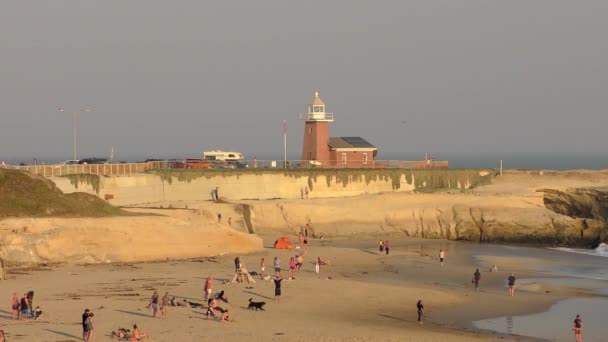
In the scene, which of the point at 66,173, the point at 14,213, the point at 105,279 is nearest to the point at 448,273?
the point at 105,279

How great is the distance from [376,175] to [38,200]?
33.3 m

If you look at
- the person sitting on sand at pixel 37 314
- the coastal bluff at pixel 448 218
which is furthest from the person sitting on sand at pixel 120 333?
the coastal bluff at pixel 448 218

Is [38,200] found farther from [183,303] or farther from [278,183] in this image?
[278,183]

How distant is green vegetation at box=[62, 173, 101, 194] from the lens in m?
56.9

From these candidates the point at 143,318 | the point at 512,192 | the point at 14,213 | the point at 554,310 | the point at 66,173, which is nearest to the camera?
the point at 143,318

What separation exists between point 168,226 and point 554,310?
18029mm

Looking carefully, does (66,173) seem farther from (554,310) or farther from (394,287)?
(554,310)

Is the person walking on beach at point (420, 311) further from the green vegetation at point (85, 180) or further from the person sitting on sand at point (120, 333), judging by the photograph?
the green vegetation at point (85, 180)

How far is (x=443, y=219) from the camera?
6138cm

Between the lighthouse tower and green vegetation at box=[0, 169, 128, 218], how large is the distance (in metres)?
34.7

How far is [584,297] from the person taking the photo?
39.5 metres

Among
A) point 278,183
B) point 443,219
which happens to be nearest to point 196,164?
point 278,183

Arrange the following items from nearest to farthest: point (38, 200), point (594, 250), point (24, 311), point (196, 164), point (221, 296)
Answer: point (24, 311) → point (221, 296) → point (38, 200) → point (594, 250) → point (196, 164)

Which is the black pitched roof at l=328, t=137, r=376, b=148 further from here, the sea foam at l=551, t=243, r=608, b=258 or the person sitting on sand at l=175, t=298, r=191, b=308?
the person sitting on sand at l=175, t=298, r=191, b=308
